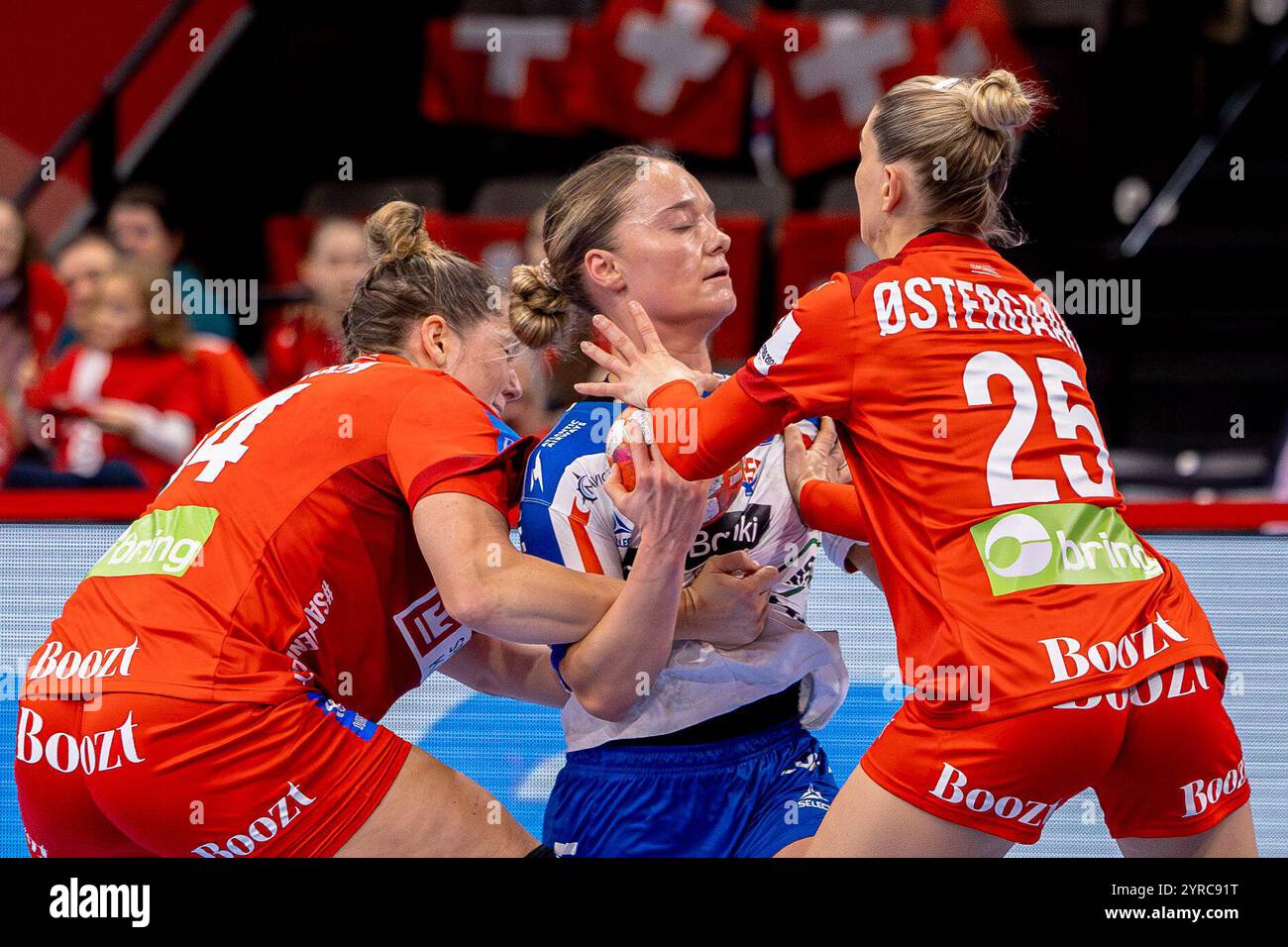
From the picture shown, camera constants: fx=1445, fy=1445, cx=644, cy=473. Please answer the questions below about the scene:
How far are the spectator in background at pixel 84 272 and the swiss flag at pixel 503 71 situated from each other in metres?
1.82

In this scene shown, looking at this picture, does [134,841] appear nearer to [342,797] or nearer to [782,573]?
[342,797]

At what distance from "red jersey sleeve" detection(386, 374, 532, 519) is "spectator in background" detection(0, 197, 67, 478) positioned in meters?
3.92

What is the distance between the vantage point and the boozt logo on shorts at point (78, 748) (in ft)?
6.61

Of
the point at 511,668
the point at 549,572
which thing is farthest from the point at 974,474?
the point at 511,668

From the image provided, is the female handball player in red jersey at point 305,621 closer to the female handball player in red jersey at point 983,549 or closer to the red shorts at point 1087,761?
the female handball player in red jersey at point 983,549

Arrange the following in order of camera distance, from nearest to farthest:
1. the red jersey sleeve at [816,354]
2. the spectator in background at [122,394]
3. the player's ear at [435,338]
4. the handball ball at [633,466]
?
the red jersey sleeve at [816,354], the handball ball at [633,466], the player's ear at [435,338], the spectator in background at [122,394]

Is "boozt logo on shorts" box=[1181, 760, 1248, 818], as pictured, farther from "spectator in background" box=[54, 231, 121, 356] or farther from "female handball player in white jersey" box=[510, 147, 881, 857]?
"spectator in background" box=[54, 231, 121, 356]

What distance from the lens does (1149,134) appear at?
22.2 ft

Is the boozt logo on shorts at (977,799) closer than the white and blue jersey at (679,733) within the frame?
Yes

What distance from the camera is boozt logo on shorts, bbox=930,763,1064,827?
1877 millimetres

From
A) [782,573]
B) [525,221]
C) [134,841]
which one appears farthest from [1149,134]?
[134,841]

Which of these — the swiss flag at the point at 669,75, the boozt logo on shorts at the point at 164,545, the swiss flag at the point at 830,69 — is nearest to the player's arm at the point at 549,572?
the boozt logo on shorts at the point at 164,545

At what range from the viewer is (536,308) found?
99.2 inches

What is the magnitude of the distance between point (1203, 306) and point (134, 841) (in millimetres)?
5844
